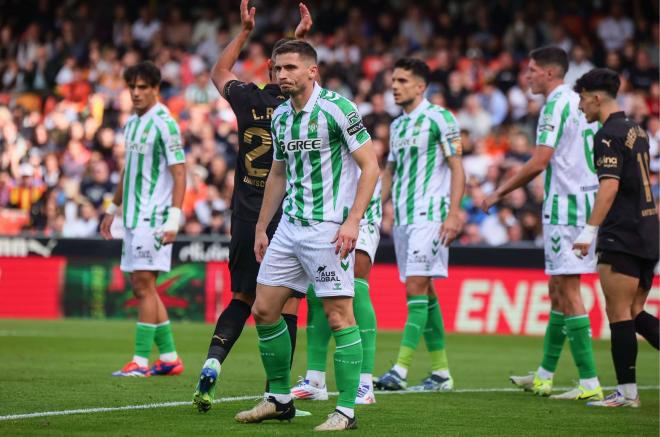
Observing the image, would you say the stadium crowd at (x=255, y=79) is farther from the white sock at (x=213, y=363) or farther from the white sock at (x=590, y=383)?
the white sock at (x=213, y=363)

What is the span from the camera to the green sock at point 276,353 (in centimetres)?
744

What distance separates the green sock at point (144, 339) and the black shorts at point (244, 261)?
2.65 m

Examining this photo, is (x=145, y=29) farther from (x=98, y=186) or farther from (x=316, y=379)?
(x=316, y=379)

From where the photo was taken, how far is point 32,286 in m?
18.6

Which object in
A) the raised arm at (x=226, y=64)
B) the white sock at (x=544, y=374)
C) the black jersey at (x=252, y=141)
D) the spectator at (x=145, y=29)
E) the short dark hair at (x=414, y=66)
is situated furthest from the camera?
the spectator at (x=145, y=29)

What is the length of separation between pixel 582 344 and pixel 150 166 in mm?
4139

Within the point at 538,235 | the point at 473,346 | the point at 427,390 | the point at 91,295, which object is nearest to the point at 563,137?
the point at 427,390

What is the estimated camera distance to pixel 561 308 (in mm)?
9930

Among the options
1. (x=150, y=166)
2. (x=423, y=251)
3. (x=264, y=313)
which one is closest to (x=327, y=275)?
(x=264, y=313)

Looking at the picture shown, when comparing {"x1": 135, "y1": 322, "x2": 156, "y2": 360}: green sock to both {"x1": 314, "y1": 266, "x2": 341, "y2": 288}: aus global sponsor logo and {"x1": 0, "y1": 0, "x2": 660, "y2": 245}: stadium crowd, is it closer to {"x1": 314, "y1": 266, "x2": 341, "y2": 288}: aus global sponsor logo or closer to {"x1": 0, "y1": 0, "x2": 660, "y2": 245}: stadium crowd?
{"x1": 314, "y1": 266, "x2": 341, "y2": 288}: aus global sponsor logo

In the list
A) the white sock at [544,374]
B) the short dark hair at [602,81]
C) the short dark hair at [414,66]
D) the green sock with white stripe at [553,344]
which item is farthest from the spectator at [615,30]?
the short dark hair at [602,81]

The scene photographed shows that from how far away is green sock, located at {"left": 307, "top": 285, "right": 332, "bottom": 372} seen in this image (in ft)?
29.5

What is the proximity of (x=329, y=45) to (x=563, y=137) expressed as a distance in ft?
48.8

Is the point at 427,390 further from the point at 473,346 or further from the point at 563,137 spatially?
the point at 473,346
